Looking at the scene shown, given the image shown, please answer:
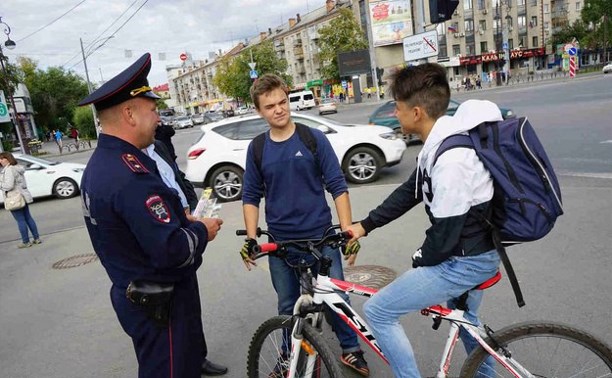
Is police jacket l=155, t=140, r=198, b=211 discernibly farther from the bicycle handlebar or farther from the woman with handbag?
the woman with handbag

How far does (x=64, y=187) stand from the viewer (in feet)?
38.8

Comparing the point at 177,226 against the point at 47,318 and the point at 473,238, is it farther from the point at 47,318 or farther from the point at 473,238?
the point at 47,318

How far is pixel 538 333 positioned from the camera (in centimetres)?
203

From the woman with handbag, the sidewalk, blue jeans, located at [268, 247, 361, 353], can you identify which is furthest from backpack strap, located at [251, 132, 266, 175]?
the sidewalk

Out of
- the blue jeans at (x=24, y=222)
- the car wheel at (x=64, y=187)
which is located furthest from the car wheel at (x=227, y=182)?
the car wheel at (x=64, y=187)

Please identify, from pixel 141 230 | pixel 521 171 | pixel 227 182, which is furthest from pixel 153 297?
pixel 227 182

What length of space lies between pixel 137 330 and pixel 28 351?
2.64 m

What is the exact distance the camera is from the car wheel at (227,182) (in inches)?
361

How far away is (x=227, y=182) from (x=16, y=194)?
12.1 ft

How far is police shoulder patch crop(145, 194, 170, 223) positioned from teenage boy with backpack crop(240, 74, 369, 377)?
0.93 metres

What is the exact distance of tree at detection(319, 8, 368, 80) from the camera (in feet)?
176

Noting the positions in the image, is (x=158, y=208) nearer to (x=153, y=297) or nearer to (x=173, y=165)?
(x=153, y=297)

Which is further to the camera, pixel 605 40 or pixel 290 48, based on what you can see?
pixel 290 48

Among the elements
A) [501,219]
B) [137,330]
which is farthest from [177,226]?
[501,219]
